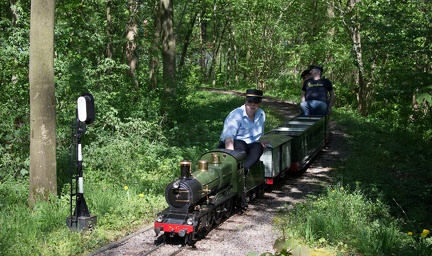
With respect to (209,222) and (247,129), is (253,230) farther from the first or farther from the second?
(247,129)

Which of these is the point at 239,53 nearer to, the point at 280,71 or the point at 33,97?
the point at 280,71

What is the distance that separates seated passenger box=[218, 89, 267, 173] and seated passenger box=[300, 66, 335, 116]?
6.80 m

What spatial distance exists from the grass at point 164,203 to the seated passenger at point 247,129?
4.65ft

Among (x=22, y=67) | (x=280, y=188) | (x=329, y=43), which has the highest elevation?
(x=329, y=43)

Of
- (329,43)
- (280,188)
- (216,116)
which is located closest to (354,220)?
(280,188)

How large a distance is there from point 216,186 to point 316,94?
879 centimetres

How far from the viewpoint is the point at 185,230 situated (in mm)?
7781

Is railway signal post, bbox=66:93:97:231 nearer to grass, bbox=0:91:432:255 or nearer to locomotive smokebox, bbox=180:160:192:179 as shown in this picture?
grass, bbox=0:91:432:255

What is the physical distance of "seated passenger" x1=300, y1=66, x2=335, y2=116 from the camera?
1635 centimetres

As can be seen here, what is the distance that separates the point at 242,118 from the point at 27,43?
7501mm

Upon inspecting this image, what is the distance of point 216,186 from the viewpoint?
29.0 ft

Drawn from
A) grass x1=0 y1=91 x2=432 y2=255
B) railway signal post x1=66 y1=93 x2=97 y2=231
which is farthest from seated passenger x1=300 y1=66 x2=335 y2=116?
railway signal post x1=66 y1=93 x2=97 y2=231

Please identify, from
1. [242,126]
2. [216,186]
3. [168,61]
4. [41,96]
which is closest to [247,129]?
[242,126]

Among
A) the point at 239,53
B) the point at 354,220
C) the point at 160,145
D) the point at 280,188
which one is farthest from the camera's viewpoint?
the point at 239,53
